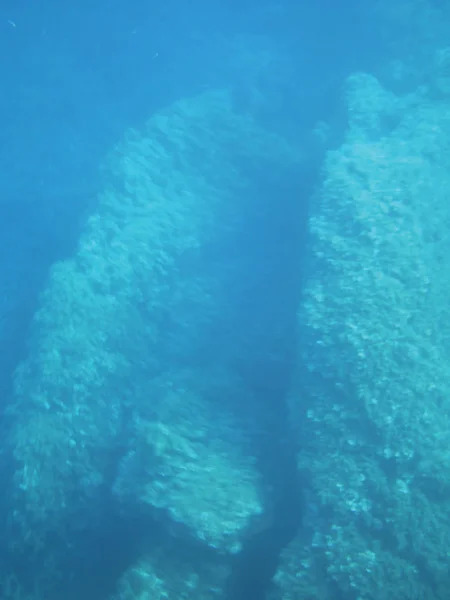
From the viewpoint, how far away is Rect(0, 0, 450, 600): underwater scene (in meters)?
4.84

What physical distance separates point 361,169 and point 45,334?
638 centimetres

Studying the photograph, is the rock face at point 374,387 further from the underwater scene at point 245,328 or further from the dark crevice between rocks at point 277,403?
the dark crevice between rocks at point 277,403

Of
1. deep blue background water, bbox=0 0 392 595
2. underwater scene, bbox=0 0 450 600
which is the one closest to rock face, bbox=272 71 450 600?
underwater scene, bbox=0 0 450 600

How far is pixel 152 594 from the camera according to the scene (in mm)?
4637

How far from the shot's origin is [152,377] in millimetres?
7406

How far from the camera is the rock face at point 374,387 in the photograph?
14.5 ft

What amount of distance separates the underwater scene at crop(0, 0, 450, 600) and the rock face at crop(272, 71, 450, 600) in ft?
0.09

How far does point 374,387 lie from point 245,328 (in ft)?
9.73

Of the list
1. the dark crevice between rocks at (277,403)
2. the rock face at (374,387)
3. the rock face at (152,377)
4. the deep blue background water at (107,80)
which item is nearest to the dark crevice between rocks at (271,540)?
the dark crevice between rocks at (277,403)

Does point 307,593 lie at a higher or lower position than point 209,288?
lower

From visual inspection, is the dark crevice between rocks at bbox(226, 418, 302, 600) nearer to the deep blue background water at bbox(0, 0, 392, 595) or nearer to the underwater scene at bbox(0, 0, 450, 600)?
the underwater scene at bbox(0, 0, 450, 600)

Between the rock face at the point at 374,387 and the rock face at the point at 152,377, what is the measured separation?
1.07 m

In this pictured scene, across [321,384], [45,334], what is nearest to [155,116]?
[45,334]

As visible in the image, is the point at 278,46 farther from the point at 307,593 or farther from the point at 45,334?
the point at 307,593
